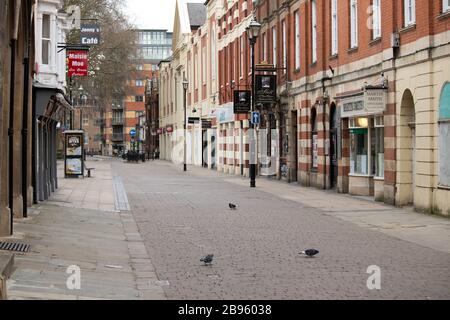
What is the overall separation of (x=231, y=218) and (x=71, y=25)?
72.2 ft

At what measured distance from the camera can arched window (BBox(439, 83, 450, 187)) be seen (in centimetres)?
1700

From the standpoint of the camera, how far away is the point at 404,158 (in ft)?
65.2

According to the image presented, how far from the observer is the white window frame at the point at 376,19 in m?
21.8

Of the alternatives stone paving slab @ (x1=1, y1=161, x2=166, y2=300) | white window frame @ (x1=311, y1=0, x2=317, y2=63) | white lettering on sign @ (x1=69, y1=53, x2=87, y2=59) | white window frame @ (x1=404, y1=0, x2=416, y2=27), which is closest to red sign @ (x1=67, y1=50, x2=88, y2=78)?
white lettering on sign @ (x1=69, y1=53, x2=87, y2=59)

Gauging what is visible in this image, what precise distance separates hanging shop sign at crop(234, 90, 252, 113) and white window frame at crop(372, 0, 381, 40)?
1430 cm

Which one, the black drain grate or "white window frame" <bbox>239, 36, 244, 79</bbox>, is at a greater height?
"white window frame" <bbox>239, 36, 244, 79</bbox>

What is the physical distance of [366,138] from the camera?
2366cm

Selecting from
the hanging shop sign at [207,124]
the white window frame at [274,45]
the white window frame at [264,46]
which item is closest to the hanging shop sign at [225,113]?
the hanging shop sign at [207,124]

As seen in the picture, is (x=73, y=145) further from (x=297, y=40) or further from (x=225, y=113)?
(x=225, y=113)

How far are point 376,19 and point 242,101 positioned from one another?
1468 centimetres

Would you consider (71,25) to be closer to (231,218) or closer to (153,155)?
(231,218)

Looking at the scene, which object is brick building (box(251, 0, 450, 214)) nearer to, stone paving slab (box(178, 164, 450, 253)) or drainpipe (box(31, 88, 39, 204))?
stone paving slab (box(178, 164, 450, 253))

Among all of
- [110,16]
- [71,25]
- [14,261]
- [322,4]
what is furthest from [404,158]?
[110,16]

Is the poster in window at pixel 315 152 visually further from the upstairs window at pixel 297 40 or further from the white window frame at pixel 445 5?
the white window frame at pixel 445 5
